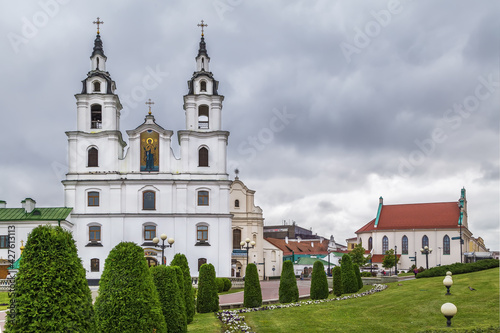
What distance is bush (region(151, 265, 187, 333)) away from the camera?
47.2ft

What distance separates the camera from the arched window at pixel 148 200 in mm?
49531

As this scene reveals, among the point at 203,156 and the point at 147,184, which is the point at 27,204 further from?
the point at 203,156

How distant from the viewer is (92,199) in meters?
49.4

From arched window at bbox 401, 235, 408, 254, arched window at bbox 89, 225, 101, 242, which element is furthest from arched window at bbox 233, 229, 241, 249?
arched window at bbox 401, 235, 408, 254

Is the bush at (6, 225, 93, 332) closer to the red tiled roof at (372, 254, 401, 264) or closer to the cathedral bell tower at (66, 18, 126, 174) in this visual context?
the cathedral bell tower at (66, 18, 126, 174)

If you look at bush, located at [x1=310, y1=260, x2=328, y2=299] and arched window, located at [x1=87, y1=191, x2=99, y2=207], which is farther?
arched window, located at [x1=87, y1=191, x2=99, y2=207]

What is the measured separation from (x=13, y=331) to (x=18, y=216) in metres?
42.6

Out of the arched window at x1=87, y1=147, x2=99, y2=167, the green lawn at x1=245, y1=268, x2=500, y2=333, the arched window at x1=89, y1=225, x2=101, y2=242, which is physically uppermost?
the arched window at x1=87, y1=147, x2=99, y2=167

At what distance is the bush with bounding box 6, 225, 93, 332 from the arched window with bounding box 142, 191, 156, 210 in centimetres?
4097

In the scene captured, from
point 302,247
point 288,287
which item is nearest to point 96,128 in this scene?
point 288,287

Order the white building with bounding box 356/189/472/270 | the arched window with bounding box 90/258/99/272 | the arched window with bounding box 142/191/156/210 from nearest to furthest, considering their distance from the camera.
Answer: the arched window with bounding box 90/258/99/272 → the arched window with bounding box 142/191/156/210 → the white building with bounding box 356/189/472/270

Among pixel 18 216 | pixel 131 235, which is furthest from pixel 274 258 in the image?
pixel 18 216

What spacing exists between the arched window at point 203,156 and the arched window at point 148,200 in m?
5.27

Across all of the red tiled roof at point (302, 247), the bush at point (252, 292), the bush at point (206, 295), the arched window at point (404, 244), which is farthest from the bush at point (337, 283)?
the red tiled roof at point (302, 247)
